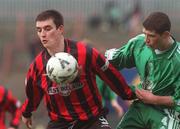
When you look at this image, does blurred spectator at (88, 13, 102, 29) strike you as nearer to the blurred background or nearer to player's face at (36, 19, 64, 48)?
the blurred background

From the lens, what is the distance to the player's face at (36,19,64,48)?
8.13m

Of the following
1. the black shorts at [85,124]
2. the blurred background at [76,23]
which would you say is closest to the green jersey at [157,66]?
the black shorts at [85,124]

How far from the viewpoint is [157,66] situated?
26.8 feet

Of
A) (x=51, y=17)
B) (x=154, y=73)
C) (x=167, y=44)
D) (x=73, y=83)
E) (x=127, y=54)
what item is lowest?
(x=73, y=83)

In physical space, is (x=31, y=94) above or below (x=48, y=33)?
below

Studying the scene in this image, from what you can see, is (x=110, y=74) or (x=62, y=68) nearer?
(x=62, y=68)

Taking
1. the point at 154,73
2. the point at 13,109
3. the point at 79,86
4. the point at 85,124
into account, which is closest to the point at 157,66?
the point at 154,73

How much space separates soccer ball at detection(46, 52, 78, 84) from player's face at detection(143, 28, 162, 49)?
820mm

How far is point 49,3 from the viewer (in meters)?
26.7

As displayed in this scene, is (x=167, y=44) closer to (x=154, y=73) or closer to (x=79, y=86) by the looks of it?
(x=154, y=73)

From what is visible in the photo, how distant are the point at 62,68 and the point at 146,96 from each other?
1026 mm

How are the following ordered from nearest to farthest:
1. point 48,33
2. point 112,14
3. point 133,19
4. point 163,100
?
1. point 163,100
2. point 48,33
3. point 133,19
4. point 112,14

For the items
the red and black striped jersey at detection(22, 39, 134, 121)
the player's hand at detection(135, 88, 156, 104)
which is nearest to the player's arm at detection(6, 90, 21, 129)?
the red and black striped jersey at detection(22, 39, 134, 121)

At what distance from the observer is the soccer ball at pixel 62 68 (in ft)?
25.7
